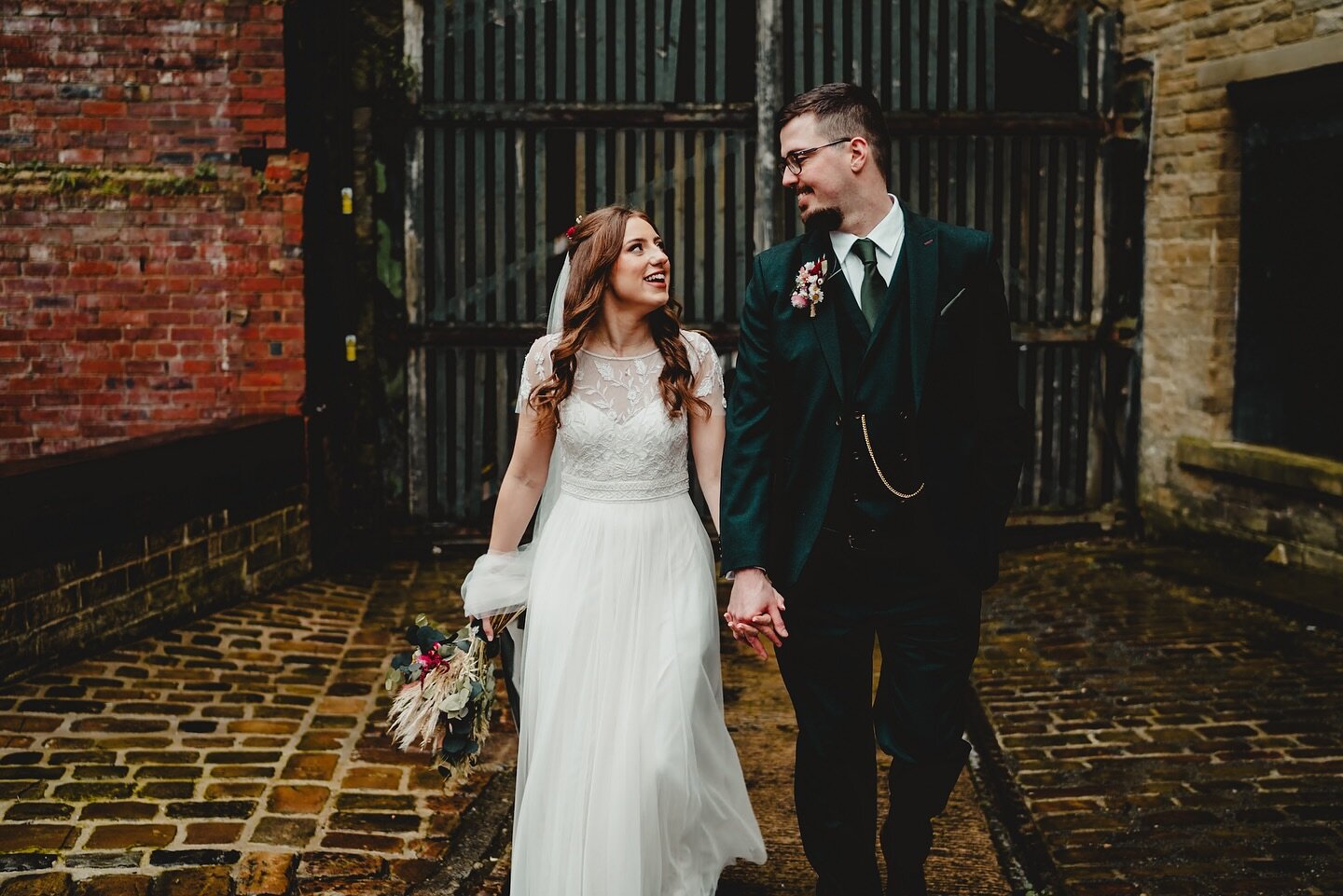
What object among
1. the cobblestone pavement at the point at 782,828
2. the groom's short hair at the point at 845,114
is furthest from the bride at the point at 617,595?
the groom's short hair at the point at 845,114

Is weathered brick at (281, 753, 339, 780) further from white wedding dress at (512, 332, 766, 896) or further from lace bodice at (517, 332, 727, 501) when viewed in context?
lace bodice at (517, 332, 727, 501)

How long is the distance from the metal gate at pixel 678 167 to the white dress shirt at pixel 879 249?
4.93 m

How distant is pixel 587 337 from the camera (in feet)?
12.6

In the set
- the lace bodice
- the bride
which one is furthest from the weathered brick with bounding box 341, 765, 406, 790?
the lace bodice

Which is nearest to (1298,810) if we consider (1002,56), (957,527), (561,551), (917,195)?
(957,527)

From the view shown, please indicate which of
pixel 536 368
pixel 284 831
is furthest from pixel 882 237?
pixel 284 831

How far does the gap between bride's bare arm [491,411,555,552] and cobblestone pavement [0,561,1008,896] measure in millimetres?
1062

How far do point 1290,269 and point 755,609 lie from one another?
227 inches

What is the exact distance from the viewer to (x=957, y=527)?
335cm

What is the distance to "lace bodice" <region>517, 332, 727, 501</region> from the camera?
3.76 meters

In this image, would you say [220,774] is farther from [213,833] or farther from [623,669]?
[623,669]

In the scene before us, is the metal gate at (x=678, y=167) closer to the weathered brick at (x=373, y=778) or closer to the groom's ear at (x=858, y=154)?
the weathered brick at (x=373, y=778)

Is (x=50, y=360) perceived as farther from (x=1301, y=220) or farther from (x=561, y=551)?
(x=1301, y=220)

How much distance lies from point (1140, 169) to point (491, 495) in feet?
14.9
